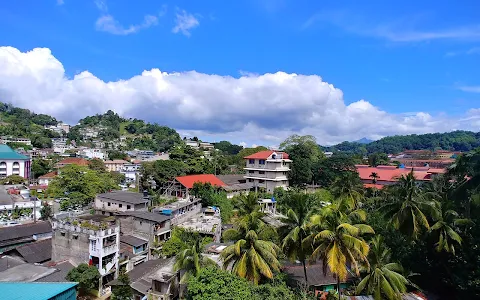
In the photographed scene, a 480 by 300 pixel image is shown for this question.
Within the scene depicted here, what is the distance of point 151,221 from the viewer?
33.2 meters

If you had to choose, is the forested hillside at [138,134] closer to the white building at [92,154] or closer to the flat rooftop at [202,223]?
the white building at [92,154]

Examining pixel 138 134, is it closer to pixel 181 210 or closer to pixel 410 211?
pixel 181 210

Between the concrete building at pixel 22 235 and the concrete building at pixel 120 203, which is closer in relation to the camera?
the concrete building at pixel 22 235

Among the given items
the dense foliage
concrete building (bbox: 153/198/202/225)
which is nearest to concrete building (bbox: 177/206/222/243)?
concrete building (bbox: 153/198/202/225)

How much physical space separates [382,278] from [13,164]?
89754 millimetres

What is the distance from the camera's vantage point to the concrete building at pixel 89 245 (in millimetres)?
26922

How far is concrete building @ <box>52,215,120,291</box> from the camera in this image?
26.9m

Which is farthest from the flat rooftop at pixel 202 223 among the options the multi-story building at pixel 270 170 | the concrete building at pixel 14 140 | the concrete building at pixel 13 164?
the concrete building at pixel 14 140

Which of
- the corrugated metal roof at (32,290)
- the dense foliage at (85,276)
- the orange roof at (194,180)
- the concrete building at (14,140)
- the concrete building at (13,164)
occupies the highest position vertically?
the concrete building at (14,140)

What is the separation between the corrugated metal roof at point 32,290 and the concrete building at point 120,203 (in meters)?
21.2

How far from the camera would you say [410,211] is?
23.3 meters

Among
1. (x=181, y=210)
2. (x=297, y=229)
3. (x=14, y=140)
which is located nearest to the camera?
(x=297, y=229)

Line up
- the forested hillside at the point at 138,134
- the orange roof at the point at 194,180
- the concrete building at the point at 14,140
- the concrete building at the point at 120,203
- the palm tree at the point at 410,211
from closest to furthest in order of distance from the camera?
the palm tree at the point at 410,211, the concrete building at the point at 120,203, the orange roof at the point at 194,180, the concrete building at the point at 14,140, the forested hillside at the point at 138,134

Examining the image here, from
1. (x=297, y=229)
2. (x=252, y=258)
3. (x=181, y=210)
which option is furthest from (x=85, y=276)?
(x=297, y=229)
